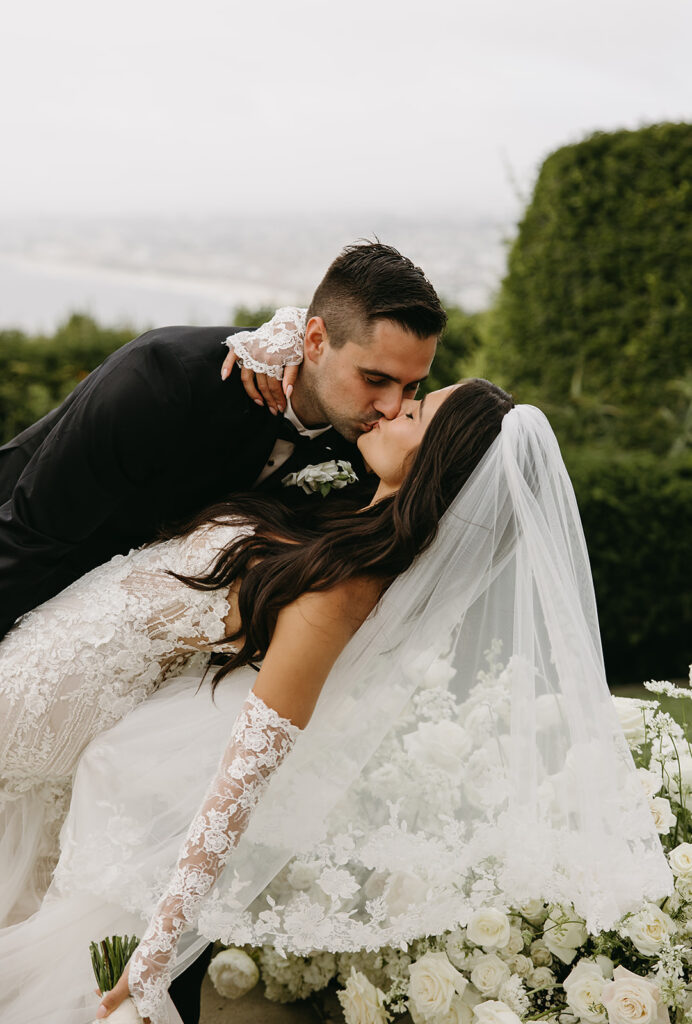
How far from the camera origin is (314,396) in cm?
305

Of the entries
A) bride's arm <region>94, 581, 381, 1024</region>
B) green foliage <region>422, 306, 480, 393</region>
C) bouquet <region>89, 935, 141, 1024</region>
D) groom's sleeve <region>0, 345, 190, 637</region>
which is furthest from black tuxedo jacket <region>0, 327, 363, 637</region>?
green foliage <region>422, 306, 480, 393</region>

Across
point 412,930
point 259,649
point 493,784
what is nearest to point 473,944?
point 412,930

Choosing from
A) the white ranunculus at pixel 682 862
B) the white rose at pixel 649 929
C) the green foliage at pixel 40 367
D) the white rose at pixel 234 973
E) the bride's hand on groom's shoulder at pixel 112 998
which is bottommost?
the white rose at pixel 234 973

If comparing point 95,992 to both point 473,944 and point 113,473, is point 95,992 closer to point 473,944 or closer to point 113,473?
point 473,944

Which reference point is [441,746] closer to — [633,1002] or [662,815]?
[662,815]

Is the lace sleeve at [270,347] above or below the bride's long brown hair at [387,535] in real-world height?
above

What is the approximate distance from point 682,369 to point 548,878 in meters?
5.36

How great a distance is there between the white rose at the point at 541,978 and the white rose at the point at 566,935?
0.06 m

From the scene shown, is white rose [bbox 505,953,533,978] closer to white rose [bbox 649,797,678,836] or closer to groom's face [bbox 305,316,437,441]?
white rose [bbox 649,797,678,836]

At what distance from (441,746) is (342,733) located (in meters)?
0.35

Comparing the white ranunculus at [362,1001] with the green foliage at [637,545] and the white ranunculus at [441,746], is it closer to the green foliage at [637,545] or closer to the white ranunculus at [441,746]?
the white ranunculus at [441,746]

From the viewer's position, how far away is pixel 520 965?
8.30 feet

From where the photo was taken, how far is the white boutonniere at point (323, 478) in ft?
9.76

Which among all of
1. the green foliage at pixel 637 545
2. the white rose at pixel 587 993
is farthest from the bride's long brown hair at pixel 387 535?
the green foliage at pixel 637 545
